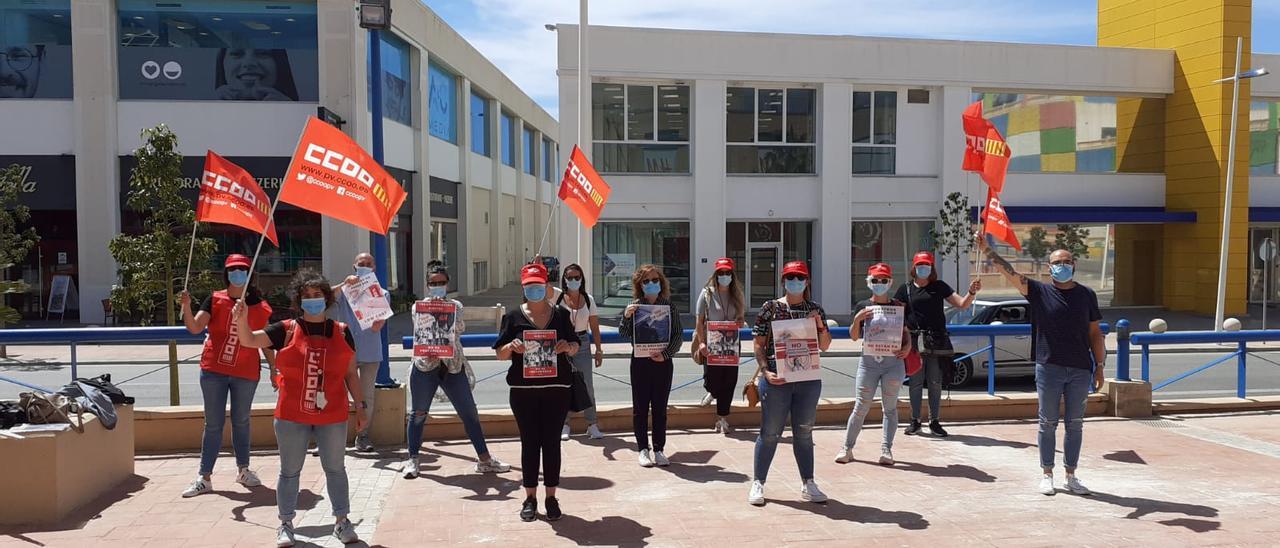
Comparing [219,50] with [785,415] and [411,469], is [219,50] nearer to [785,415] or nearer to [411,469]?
[411,469]

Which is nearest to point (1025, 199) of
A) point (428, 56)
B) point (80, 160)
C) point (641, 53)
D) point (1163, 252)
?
point (1163, 252)

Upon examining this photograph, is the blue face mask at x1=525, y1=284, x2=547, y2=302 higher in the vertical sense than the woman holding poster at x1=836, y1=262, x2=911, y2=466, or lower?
higher

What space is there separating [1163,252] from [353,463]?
28.1 metres

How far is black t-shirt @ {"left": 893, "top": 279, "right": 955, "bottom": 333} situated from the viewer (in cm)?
852

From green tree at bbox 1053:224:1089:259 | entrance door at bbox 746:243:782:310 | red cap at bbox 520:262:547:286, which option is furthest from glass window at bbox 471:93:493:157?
red cap at bbox 520:262:547:286

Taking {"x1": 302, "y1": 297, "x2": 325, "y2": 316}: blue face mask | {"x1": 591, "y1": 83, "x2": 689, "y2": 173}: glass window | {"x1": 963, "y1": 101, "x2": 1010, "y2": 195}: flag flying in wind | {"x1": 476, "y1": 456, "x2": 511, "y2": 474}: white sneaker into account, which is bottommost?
{"x1": 476, "y1": 456, "x2": 511, "y2": 474}: white sneaker

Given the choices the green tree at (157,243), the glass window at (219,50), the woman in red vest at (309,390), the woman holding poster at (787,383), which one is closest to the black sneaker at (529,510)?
the woman in red vest at (309,390)

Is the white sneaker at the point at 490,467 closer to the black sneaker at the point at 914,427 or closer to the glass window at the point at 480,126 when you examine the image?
the black sneaker at the point at 914,427

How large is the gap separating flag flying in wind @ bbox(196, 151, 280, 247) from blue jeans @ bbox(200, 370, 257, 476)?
3.94 feet

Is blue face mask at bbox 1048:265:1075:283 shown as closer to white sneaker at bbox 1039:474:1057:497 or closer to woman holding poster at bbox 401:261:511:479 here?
white sneaker at bbox 1039:474:1057:497

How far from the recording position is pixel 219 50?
24.1 m

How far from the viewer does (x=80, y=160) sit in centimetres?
2361

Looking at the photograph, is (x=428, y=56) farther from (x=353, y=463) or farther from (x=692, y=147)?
(x=353, y=463)

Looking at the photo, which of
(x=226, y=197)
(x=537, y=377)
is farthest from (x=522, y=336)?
(x=226, y=197)
